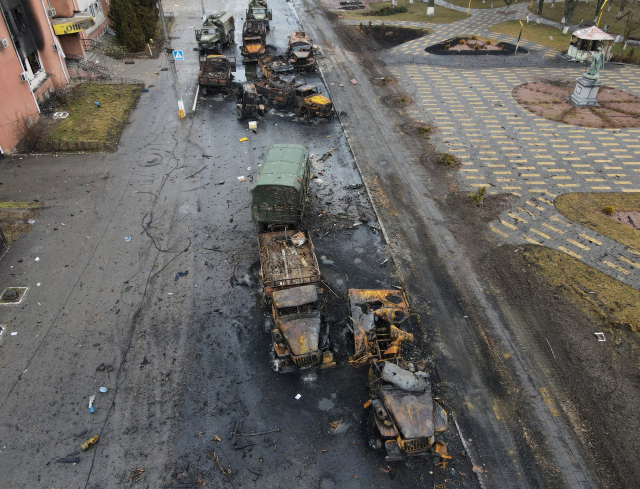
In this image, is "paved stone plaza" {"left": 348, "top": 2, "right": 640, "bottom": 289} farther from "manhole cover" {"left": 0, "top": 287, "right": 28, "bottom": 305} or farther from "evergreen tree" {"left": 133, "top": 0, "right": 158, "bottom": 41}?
"evergreen tree" {"left": 133, "top": 0, "right": 158, "bottom": 41}

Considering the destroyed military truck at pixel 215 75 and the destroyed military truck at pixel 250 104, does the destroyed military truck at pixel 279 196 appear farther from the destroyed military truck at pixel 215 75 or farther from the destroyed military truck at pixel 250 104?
the destroyed military truck at pixel 215 75

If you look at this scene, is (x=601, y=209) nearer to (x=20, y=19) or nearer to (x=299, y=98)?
(x=299, y=98)

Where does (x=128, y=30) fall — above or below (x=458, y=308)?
above

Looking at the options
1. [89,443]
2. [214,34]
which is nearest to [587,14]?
[214,34]

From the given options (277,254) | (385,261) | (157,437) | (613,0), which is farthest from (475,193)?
(613,0)

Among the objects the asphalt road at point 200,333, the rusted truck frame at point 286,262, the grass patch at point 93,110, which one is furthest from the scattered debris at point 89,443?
the grass patch at point 93,110

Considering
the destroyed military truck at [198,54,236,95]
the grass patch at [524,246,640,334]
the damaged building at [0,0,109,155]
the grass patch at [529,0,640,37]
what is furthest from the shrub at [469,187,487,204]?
the grass patch at [529,0,640,37]

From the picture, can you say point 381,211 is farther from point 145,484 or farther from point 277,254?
point 145,484
